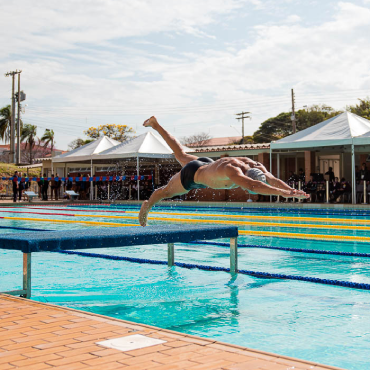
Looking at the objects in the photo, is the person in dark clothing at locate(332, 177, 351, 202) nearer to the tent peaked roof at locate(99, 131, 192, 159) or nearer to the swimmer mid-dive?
the tent peaked roof at locate(99, 131, 192, 159)

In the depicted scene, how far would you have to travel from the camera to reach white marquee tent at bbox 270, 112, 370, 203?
1719 centimetres

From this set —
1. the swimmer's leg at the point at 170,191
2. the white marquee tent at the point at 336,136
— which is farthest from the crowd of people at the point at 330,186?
the swimmer's leg at the point at 170,191

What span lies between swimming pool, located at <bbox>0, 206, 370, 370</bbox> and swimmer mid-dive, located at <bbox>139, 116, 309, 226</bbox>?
109 centimetres

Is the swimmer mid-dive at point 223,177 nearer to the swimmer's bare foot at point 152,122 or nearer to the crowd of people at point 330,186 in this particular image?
the swimmer's bare foot at point 152,122

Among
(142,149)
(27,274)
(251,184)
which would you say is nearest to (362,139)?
(142,149)

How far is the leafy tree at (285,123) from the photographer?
54562 millimetres

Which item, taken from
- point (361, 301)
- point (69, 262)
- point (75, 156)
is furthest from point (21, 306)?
point (75, 156)

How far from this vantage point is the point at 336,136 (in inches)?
699

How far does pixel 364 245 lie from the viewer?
902cm

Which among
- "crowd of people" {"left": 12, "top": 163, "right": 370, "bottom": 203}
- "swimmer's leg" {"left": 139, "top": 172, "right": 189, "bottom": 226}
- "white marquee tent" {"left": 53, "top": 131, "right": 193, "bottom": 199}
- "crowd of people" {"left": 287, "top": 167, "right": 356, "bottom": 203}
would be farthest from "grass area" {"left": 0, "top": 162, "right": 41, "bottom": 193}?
"swimmer's leg" {"left": 139, "top": 172, "right": 189, "bottom": 226}

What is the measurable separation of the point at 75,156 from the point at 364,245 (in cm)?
1767

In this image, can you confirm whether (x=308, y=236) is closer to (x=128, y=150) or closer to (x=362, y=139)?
(x=362, y=139)

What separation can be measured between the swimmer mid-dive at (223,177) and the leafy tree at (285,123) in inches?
1989

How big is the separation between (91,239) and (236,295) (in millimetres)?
1633
